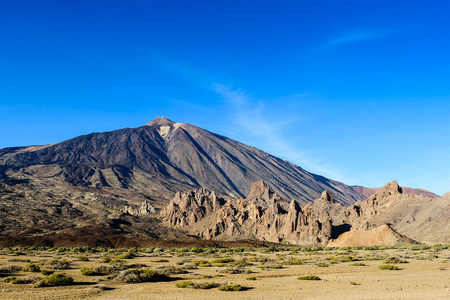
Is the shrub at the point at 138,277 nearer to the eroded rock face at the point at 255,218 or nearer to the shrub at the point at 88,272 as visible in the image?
the shrub at the point at 88,272

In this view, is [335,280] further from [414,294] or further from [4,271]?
[4,271]

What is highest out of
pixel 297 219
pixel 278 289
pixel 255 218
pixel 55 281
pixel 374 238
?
pixel 297 219

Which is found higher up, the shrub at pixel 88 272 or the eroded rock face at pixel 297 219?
the eroded rock face at pixel 297 219

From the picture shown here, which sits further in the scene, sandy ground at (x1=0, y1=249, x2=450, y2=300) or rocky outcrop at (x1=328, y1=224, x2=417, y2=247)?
rocky outcrop at (x1=328, y1=224, x2=417, y2=247)

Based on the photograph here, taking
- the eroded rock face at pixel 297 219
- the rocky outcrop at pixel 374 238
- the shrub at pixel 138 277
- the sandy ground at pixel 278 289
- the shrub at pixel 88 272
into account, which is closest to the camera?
the sandy ground at pixel 278 289

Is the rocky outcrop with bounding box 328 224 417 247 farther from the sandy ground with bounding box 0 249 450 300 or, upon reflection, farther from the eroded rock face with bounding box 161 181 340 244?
the sandy ground with bounding box 0 249 450 300

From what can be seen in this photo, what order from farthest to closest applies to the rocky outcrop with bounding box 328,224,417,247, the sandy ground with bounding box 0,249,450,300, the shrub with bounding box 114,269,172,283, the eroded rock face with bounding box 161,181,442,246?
the eroded rock face with bounding box 161,181,442,246, the rocky outcrop with bounding box 328,224,417,247, the shrub with bounding box 114,269,172,283, the sandy ground with bounding box 0,249,450,300

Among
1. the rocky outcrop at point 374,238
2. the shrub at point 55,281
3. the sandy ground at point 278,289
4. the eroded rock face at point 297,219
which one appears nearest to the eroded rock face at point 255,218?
the eroded rock face at point 297,219

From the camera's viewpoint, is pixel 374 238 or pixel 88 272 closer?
pixel 88 272

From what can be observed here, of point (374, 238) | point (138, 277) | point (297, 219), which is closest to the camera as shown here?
point (138, 277)

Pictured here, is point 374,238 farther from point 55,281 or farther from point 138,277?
point 55,281

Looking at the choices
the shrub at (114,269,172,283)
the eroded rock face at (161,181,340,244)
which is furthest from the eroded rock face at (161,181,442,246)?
the shrub at (114,269,172,283)

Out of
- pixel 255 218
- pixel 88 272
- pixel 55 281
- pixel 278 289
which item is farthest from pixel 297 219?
pixel 55 281

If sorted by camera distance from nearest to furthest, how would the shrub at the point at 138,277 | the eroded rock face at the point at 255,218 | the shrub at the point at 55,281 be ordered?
the shrub at the point at 55,281
the shrub at the point at 138,277
the eroded rock face at the point at 255,218
